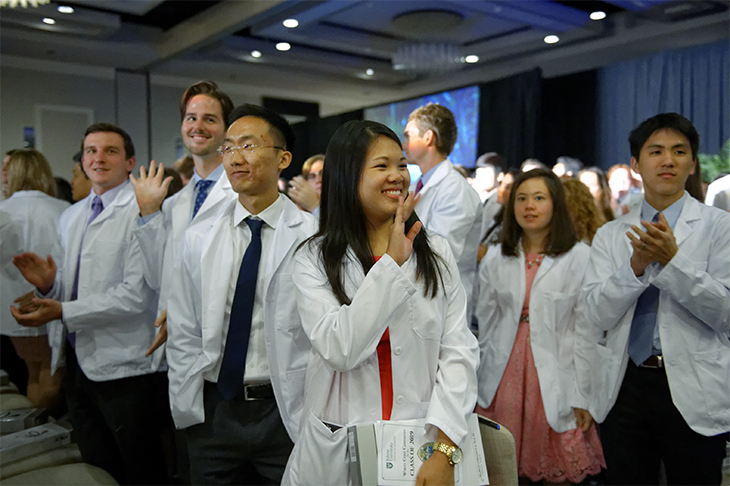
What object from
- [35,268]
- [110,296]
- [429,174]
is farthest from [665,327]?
[35,268]

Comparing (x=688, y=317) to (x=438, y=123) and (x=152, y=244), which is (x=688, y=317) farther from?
(x=152, y=244)

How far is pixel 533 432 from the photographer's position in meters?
2.32

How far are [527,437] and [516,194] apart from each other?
3.55 ft

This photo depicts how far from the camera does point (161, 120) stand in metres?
8.55

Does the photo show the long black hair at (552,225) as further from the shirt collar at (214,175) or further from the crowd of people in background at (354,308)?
the shirt collar at (214,175)

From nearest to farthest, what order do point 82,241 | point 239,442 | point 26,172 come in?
point 239,442, point 82,241, point 26,172

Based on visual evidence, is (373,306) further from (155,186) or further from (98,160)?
(98,160)

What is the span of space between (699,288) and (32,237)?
9.57 feet

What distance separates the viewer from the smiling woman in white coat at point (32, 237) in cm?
273

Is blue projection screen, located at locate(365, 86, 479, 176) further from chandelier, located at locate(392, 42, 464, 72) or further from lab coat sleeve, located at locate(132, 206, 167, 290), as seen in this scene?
lab coat sleeve, located at locate(132, 206, 167, 290)

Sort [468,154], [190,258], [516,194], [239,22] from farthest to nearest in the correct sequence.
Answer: [468,154] → [239,22] → [516,194] → [190,258]

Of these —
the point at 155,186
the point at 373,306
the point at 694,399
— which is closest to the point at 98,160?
the point at 155,186

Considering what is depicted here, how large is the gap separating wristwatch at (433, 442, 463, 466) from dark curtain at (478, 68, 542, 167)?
6.35 meters

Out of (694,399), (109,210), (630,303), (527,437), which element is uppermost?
(109,210)
